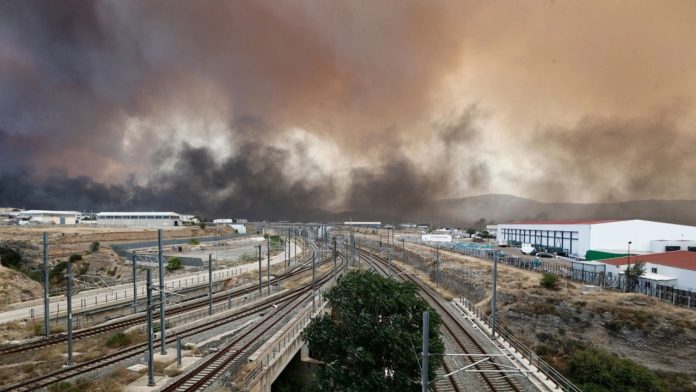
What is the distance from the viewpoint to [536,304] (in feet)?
153

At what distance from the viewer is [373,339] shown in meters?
19.3

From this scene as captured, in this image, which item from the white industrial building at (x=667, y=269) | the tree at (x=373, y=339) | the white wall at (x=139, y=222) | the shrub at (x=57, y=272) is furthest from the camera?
the white wall at (x=139, y=222)

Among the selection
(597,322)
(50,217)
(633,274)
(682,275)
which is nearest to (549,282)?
(597,322)

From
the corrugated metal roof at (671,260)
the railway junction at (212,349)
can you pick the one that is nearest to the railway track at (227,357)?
the railway junction at (212,349)

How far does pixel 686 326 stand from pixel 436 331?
32.2 metres

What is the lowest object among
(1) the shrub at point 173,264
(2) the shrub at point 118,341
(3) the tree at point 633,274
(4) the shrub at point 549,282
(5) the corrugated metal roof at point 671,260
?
(1) the shrub at point 173,264

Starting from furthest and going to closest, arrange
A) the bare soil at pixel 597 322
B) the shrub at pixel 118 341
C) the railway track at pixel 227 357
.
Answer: the bare soil at pixel 597 322, the shrub at pixel 118 341, the railway track at pixel 227 357

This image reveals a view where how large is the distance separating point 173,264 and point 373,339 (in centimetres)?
6536

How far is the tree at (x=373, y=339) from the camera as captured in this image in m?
18.8

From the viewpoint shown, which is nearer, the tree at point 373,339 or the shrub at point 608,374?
the tree at point 373,339

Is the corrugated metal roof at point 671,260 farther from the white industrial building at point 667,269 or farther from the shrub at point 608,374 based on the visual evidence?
the shrub at point 608,374

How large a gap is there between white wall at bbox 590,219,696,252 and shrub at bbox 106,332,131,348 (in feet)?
248

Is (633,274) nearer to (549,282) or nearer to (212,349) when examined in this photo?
(549,282)

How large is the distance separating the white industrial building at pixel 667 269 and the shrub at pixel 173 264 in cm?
7287
